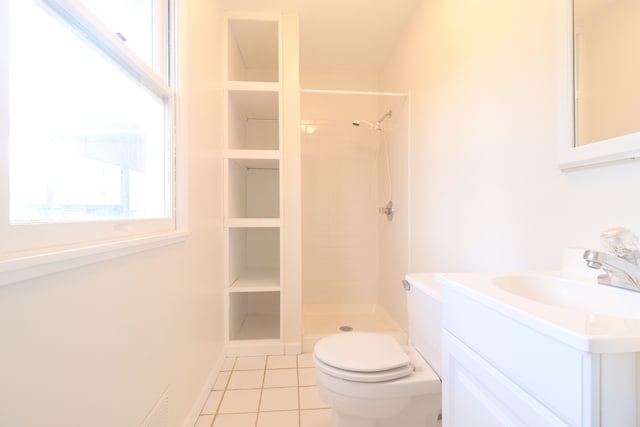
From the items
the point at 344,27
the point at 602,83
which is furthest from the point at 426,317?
the point at 344,27

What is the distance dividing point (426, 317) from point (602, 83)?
94 centimetres

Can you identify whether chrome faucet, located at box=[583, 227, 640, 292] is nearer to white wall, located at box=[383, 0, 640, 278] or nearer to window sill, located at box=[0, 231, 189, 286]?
white wall, located at box=[383, 0, 640, 278]

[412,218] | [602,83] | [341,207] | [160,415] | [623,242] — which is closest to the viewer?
[623,242]

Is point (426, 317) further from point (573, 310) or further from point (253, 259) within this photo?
point (253, 259)

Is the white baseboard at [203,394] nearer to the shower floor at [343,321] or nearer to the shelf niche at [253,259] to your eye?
the shelf niche at [253,259]

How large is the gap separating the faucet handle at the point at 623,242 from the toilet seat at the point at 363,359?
746 millimetres

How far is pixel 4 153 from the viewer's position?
20.0 inches

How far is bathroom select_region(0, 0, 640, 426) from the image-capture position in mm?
605

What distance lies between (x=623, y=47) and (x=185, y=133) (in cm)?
150

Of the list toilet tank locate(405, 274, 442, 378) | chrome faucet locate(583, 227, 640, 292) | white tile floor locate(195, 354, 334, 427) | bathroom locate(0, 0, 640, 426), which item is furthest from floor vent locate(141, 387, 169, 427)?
chrome faucet locate(583, 227, 640, 292)

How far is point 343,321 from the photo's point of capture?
102 inches

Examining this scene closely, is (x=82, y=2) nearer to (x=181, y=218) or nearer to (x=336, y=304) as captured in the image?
(x=181, y=218)

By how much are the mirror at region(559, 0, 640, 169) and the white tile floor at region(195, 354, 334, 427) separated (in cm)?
149

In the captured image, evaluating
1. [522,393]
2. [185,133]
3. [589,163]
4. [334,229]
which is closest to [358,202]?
[334,229]
